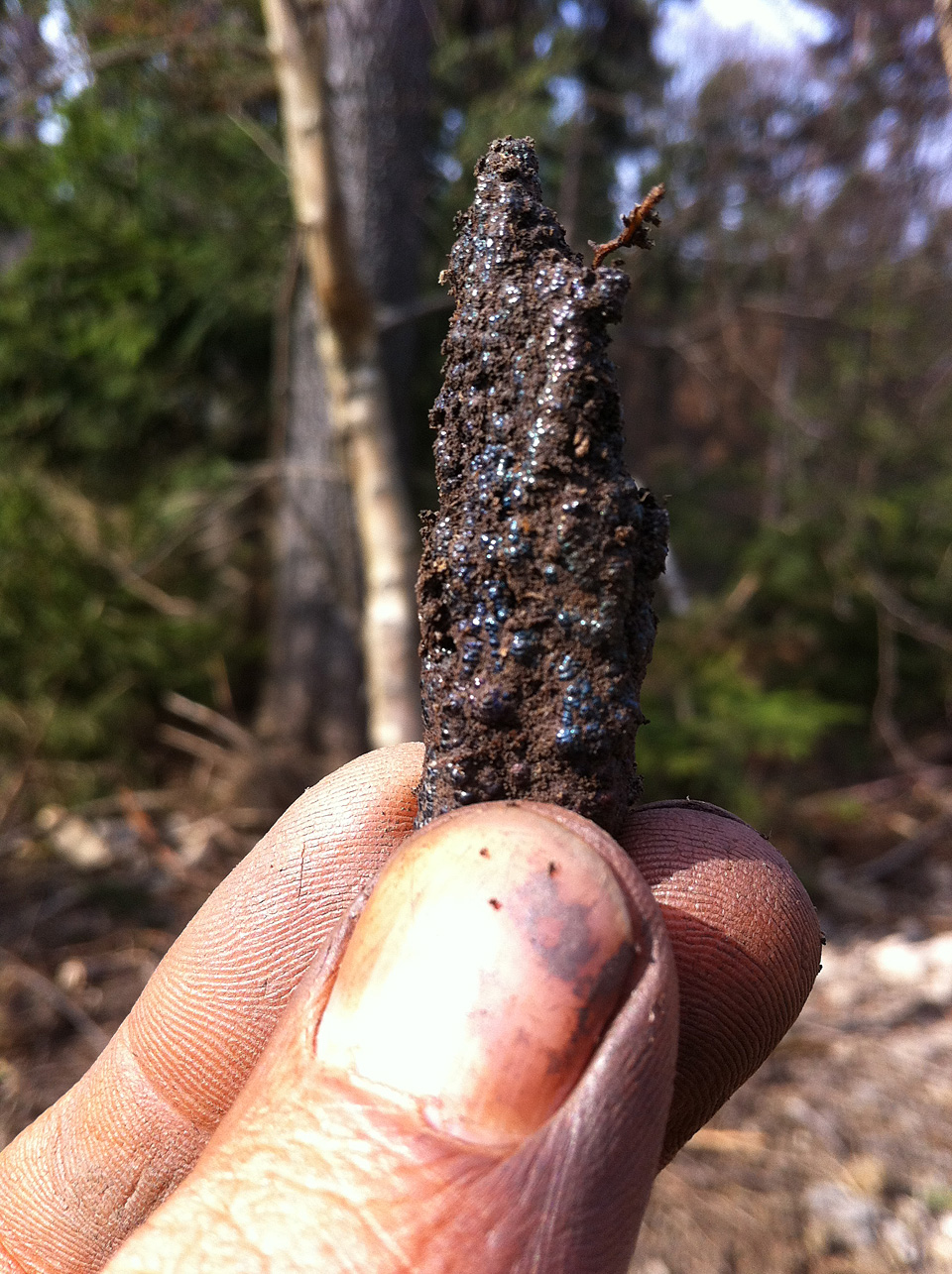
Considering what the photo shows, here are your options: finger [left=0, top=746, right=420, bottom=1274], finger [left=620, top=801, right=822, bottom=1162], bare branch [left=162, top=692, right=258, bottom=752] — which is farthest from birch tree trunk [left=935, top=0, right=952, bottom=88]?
bare branch [left=162, top=692, right=258, bottom=752]

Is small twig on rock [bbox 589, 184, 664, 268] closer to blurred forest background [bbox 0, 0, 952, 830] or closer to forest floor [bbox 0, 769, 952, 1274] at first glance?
forest floor [bbox 0, 769, 952, 1274]

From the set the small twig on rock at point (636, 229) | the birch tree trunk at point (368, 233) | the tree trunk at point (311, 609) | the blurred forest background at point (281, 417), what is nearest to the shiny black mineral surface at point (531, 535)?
the small twig on rock at point (636, 229)

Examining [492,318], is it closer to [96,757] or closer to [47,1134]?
[47,1134]

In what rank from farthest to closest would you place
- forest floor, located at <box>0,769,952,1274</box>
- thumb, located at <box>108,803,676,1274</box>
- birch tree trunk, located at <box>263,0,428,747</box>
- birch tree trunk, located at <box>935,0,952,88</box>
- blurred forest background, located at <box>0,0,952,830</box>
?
1. blurred forest background, located at <box>0,0,952,830</box>
2. birch tree trunk, located at <box>263,0,428,747</box>
3. birch tree trunk, located at <box>935,0,952,88</box>
4. forest floor, located at <box>0,769,952,1274</box>
5. thumb, located at <box>108,803,676,1274</box>

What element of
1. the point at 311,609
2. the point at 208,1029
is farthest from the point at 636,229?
the point at 311,609

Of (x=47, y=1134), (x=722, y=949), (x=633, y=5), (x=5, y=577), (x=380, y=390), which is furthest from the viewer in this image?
(x=633, y=5)

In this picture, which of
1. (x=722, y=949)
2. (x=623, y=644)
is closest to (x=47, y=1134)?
(x=722, y=949)

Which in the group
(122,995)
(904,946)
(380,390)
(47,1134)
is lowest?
(904,946)
